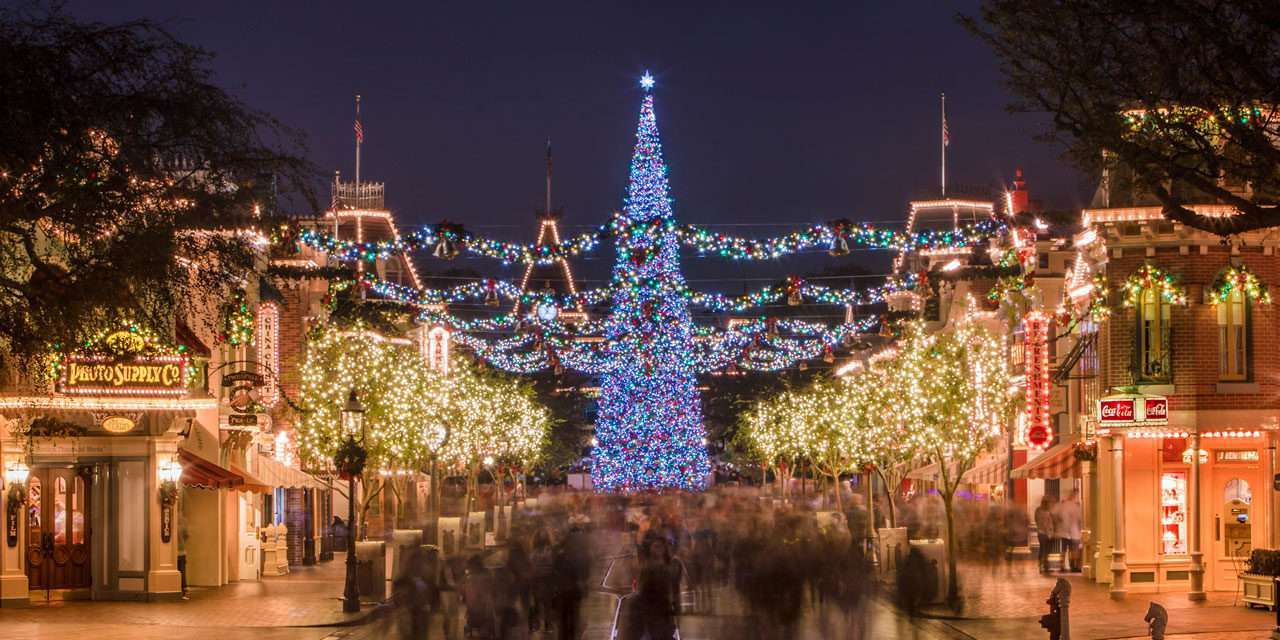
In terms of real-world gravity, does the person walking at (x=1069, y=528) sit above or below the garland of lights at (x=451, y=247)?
below

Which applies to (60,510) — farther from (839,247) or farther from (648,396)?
(648,396)

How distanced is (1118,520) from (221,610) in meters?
18.0

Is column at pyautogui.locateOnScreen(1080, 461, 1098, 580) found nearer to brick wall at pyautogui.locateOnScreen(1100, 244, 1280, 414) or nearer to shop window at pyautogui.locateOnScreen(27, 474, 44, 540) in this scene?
brick wall at pyautogui.locateOnScreen(1100, 244, 1280, 414)

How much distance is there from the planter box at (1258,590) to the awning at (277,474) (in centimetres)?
2187

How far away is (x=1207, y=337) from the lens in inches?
1281

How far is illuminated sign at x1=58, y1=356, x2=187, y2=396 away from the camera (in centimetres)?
3119

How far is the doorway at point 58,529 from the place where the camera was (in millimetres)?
33875

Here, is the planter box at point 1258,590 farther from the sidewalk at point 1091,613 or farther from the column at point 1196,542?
the column at point 1196,542

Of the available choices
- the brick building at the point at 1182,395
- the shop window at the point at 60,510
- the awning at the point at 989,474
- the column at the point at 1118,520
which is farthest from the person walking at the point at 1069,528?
the shop window at the point at 60,510

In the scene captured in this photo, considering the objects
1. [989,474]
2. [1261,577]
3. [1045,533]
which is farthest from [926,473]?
[1261,577]

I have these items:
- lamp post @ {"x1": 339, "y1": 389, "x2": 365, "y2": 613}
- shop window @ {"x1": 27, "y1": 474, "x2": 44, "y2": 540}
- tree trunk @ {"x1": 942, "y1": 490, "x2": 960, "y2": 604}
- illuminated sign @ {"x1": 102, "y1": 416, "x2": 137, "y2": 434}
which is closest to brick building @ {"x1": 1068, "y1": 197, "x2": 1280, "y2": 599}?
tree trunk @ {"x1": 942, "y1": 490, "x2": 960, "y2": 604}

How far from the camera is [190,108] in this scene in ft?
49.3

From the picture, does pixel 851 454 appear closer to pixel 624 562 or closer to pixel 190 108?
pixel 624 562

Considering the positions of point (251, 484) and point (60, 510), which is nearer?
point (60, 510)
